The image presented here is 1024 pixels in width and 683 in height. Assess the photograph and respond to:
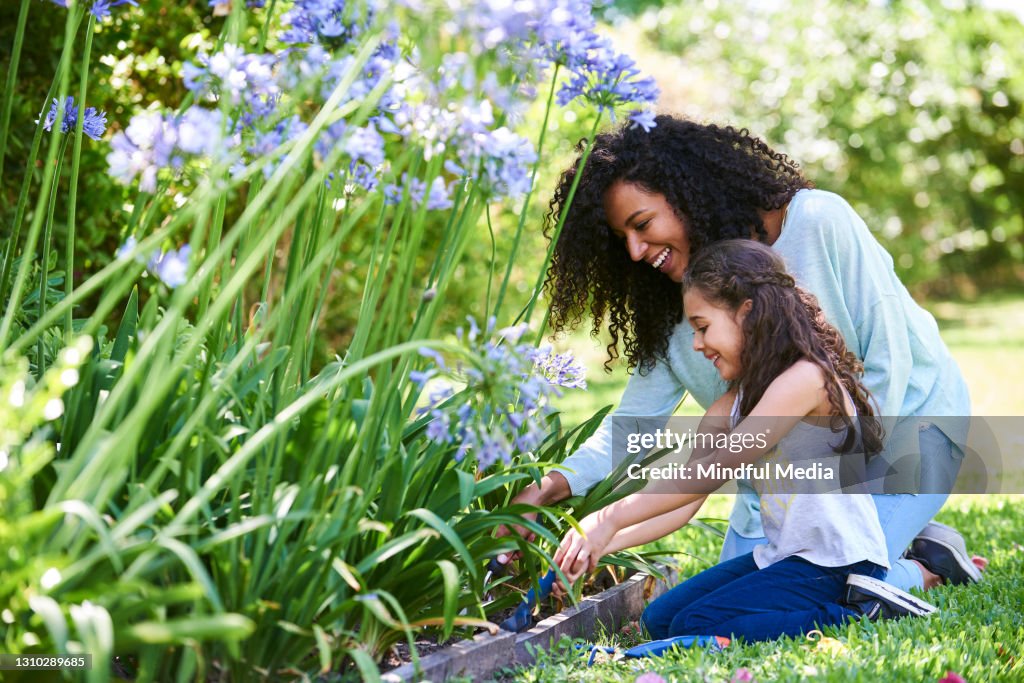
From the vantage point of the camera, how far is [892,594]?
2.58 meters

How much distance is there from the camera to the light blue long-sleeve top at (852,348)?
2.88 m

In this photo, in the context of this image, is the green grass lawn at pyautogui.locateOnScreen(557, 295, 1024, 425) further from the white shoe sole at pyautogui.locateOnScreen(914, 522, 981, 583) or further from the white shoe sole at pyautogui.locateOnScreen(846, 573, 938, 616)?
the white shoe sole at pyautogui.locateOnScreen(914, 522, 981, 583)

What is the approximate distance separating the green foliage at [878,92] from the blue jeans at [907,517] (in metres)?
9.74

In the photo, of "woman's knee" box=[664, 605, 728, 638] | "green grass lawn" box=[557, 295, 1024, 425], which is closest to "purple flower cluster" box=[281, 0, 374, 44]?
"green grass lawn" box=[557, 295, 1024, 425]

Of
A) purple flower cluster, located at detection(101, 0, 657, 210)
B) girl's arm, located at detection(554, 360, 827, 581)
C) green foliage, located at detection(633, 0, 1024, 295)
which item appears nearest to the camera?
purple flower cluster, located at detection(101, 0, 657, 210)

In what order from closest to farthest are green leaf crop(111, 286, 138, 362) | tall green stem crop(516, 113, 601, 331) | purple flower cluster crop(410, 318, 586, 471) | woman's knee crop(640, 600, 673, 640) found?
purple flower cluster crop(410, 318, 586, 471)
tall green stem crop(516, 113, 601, 331)
green leaf crop(111, 286, 138, 362)
woman's knee crop(640, 600, 673, 640)

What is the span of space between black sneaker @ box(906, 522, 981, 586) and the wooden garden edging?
73 cm

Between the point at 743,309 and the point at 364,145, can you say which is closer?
the point at 364,145

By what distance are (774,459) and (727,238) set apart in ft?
2.06

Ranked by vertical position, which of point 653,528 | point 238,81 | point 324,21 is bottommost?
point 653,528

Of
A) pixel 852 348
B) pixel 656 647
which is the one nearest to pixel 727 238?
pixel 852 348

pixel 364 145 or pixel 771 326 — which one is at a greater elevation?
pixel 364 145

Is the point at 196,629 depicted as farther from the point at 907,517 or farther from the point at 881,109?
the point at 881,109

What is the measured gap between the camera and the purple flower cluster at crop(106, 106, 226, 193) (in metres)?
1.50
